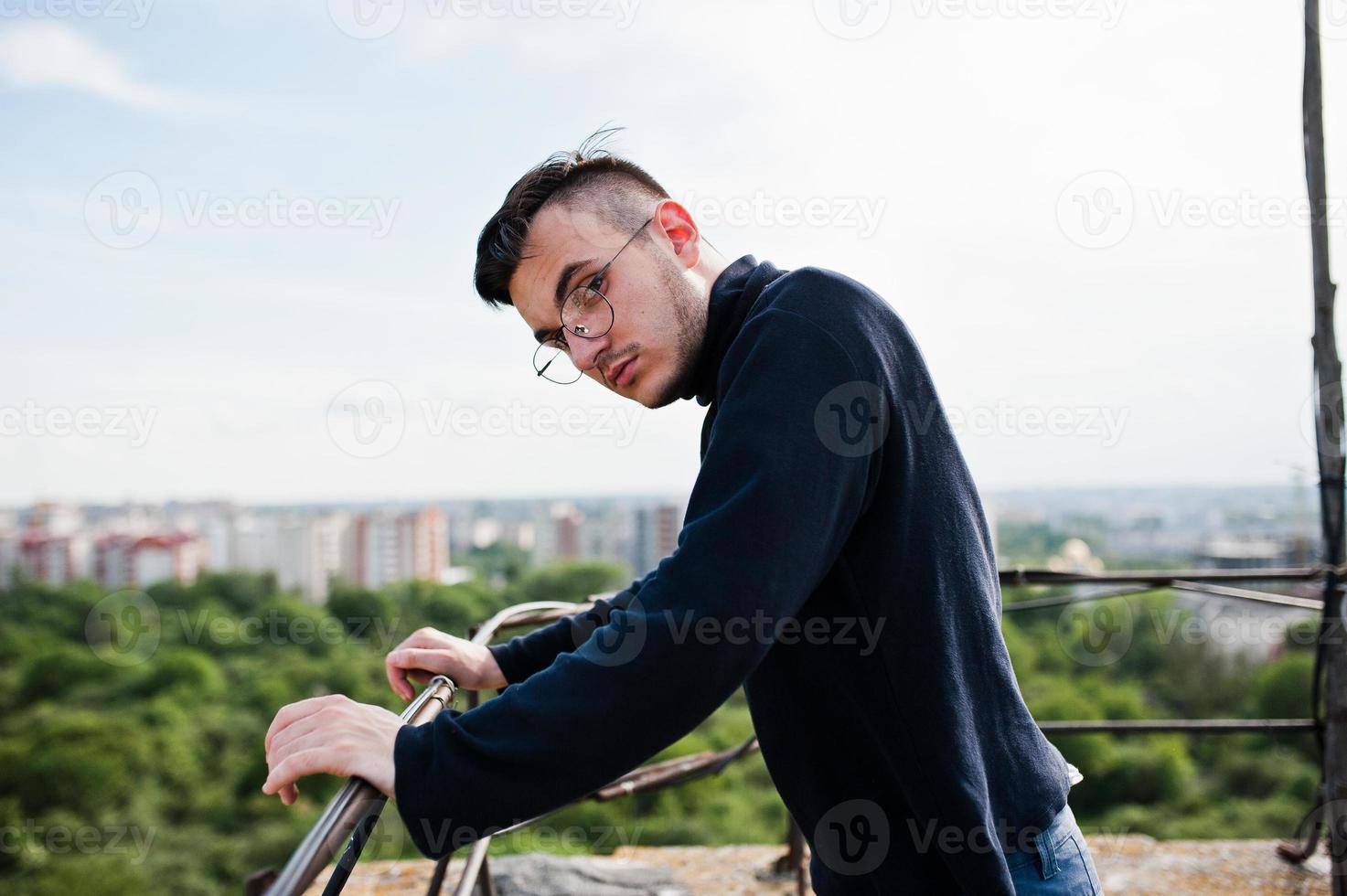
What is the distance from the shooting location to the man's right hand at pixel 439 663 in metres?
1.25

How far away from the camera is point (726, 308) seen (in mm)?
1107

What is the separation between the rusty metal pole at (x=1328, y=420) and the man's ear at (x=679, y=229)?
76.6 inches

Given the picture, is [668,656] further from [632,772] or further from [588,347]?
[632,772]

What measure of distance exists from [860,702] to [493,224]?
2.25 feet

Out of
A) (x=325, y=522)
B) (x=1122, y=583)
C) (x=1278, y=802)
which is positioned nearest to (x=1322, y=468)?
(x=1122, y=583)

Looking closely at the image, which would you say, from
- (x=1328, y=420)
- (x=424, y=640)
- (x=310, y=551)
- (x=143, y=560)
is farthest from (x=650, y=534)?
(x=424, y=640)

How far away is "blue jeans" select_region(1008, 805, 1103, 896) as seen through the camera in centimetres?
97

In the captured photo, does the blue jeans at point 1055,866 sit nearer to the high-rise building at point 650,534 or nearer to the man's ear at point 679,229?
the man's ear at point 679,229

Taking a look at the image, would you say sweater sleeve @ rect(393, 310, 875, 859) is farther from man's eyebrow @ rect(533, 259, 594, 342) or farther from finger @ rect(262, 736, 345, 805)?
man's eyebrow @ rect(533, 259, 594, 342)

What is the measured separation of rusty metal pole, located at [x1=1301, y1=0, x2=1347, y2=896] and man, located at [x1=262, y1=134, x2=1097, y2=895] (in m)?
1.78

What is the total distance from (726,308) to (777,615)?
429mm

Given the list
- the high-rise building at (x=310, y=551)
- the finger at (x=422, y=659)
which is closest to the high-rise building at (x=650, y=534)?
the high-rise building at (x=310, y=551)

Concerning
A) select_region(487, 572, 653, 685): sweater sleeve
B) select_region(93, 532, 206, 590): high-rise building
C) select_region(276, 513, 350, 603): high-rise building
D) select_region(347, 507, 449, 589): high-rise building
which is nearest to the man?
select_region(487, 572, 653, 685): sweater sleeve

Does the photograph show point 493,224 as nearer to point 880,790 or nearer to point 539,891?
point 880,790
